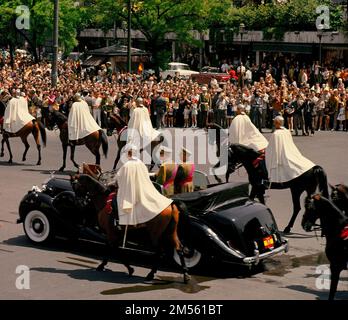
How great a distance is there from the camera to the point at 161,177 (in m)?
15.9

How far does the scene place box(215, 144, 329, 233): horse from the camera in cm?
1808

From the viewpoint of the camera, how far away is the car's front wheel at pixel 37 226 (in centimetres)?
1631

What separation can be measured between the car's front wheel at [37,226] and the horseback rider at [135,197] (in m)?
2.28

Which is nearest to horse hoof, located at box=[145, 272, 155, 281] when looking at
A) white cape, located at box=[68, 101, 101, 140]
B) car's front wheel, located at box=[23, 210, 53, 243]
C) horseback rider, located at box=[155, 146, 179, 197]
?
horseback rider, located at box=[155, 146, 179, 197]

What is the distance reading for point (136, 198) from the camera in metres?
14.4

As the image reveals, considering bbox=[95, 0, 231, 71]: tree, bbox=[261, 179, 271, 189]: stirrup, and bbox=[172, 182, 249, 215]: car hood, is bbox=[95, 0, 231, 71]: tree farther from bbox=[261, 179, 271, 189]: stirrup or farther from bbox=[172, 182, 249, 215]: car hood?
bbox=[172, 182, 249, 215]: car hood

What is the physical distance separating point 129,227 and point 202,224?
3.55 ft

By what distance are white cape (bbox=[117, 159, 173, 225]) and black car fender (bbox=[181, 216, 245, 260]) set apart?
2.01ft

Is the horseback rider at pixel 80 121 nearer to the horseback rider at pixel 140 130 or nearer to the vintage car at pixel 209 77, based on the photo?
the horseback rider at pixel 140 130

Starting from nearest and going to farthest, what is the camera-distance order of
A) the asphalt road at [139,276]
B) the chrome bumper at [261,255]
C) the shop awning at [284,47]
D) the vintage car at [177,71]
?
1. the asphalt road at [139,276]
2. the chrome bumper at [261,255]
3. the shop awning at [284,47]
4. the vintage car at [177,71]

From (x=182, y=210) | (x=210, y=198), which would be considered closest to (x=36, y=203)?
(x=182, y=210)

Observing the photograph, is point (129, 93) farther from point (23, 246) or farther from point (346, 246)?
point (346, 246)

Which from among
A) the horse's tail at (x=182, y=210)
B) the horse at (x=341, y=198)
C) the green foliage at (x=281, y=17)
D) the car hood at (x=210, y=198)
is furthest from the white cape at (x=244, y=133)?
the green foliage at (x=281, y=17)

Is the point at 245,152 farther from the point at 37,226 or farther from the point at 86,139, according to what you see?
the point at 86,139
